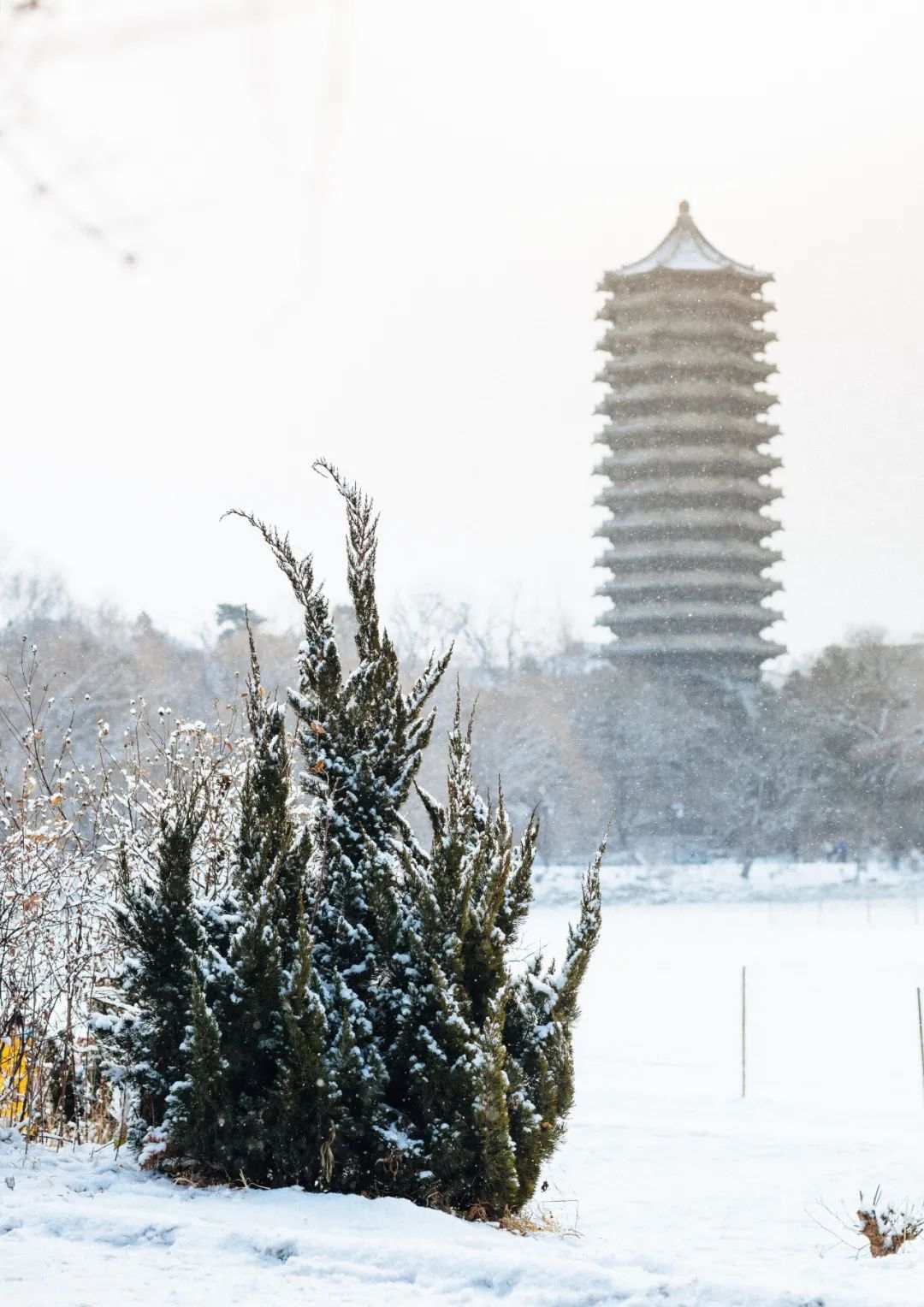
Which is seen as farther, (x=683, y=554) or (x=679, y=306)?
(x=679, y=306)

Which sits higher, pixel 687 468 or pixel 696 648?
pixel 687 468

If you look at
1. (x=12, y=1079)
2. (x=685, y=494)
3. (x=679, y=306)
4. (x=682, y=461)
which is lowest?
(x=12, y=1079)

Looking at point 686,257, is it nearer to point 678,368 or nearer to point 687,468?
point 678,368

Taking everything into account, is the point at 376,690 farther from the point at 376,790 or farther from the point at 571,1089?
the point at 571,1089

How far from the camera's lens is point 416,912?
28.1 ft

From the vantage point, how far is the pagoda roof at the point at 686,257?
3191 inches

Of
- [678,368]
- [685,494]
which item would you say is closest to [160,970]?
[685,494]

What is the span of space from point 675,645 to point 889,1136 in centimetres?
6397

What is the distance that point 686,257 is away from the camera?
8306 cm

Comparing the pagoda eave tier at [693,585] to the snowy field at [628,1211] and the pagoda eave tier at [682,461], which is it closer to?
the pagoda eave tier at [682,461]

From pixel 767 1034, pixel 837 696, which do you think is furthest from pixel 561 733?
pixel 767 1034

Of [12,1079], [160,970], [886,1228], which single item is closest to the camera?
[886,1228]

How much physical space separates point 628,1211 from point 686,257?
77.0 m

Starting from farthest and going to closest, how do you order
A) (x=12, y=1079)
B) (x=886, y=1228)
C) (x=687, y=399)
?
(x=687, y=399)
(x=12, y=1079)
(x=886, y=1228)
